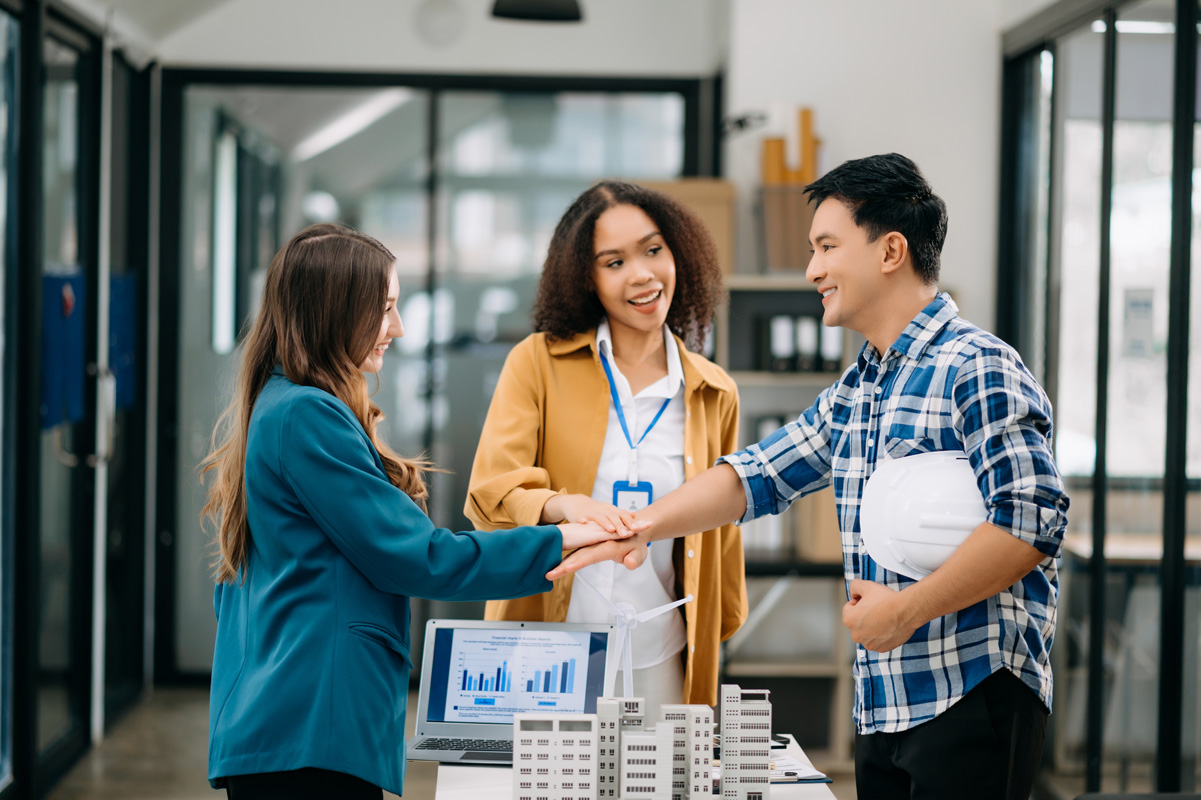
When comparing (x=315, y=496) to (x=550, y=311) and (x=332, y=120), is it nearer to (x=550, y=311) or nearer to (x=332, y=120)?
(x=550, y=311)

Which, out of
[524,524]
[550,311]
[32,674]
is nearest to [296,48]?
[32,674]

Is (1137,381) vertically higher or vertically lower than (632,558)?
higher

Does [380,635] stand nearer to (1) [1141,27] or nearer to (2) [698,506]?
(2) [698,506]

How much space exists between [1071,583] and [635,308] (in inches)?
87.3

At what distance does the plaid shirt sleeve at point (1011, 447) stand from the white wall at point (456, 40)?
3.55 meters

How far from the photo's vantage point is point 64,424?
3.79 meters

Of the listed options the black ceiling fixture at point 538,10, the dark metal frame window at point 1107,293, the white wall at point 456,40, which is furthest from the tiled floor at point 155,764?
the white wall at point 456,40

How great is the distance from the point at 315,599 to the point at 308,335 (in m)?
0.39

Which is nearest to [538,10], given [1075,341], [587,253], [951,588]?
[587,253]

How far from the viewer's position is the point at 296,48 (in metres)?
4.68

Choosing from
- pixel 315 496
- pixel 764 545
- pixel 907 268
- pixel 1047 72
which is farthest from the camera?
pixel 764 545

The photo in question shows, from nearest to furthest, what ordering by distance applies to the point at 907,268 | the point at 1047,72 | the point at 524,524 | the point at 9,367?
the point at 907,268 → the point at 524,524 → the point at 9,367 → the point at 1047,72

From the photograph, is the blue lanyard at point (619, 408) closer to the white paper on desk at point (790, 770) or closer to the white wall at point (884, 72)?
the white paper on desk at point (790, 770)

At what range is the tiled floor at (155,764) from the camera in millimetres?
3660
